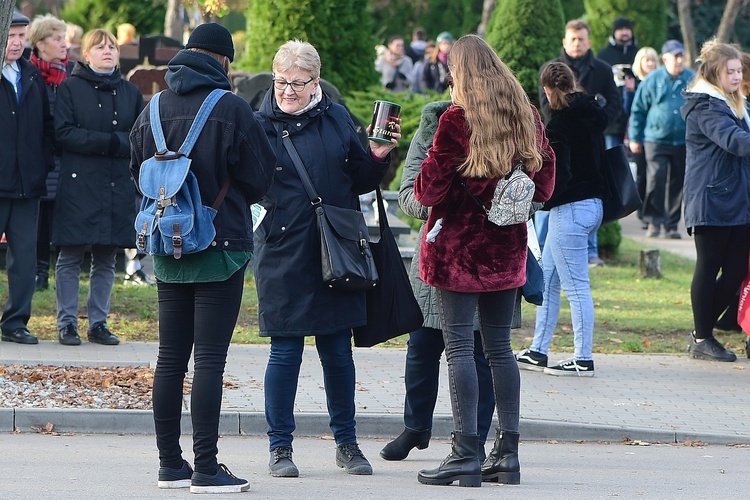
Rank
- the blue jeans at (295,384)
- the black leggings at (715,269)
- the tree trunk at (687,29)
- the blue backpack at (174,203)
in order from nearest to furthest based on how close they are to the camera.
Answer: the blue backpack at (174,203), the blue jeans at (295,384), the black leggings at (715,269), the tree trunk at (687,29)

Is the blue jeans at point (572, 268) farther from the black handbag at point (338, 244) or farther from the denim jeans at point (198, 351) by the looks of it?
the denim jeans at point (198, 351)

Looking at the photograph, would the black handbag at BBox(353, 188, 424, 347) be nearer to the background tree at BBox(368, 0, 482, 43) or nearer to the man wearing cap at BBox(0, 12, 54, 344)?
the man wearing cap at BBox(0, 12, 54, 344)

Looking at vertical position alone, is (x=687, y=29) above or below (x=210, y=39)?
above

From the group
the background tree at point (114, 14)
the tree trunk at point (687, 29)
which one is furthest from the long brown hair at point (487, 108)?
the background tree at point (114, 14)

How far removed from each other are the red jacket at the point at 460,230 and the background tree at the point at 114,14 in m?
22.8

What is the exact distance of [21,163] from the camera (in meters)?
8.70

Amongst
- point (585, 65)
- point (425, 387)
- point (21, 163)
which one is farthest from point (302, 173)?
point (585, 65)

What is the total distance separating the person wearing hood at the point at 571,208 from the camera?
8086mm

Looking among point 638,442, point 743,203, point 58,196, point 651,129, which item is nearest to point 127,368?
point 58,196

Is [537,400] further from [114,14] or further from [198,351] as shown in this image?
[114,14]

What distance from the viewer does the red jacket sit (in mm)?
5633

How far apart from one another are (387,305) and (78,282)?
11.7 ft

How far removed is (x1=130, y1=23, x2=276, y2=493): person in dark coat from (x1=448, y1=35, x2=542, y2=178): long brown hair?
0.89 m

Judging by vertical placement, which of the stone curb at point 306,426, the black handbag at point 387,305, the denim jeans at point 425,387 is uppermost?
the black handbag at point 387,305
